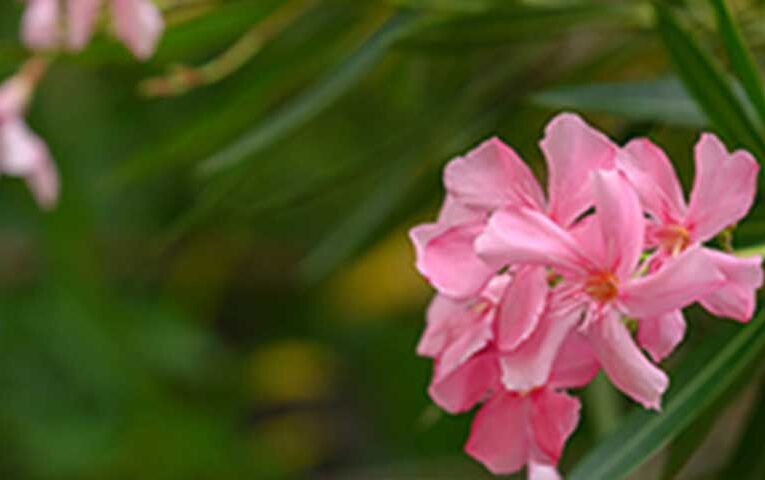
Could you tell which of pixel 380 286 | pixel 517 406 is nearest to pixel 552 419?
pixel 517 406

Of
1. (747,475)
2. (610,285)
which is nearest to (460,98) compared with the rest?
(747,475)

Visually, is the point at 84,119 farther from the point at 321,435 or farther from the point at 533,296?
the point at 533,296

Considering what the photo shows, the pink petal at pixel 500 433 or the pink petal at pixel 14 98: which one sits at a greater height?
the pink petal at pixel 14 98

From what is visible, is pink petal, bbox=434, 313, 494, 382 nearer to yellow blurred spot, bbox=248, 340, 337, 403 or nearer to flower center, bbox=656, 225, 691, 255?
flower center, bbox=656, 225, 691, 255

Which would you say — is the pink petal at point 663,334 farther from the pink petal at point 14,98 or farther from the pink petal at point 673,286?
the pink petal at point 14,98

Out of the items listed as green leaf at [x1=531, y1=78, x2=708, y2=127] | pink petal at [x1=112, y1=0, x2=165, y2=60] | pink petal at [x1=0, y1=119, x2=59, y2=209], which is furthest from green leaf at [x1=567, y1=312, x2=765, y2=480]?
pink petal at [x1=0, y1=119, x2=59, y2=209]

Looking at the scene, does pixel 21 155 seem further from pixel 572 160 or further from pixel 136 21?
pixel 572 160

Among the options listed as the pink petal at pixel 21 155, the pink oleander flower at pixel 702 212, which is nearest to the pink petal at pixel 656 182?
the pink oleander flower at pixel 702 212
